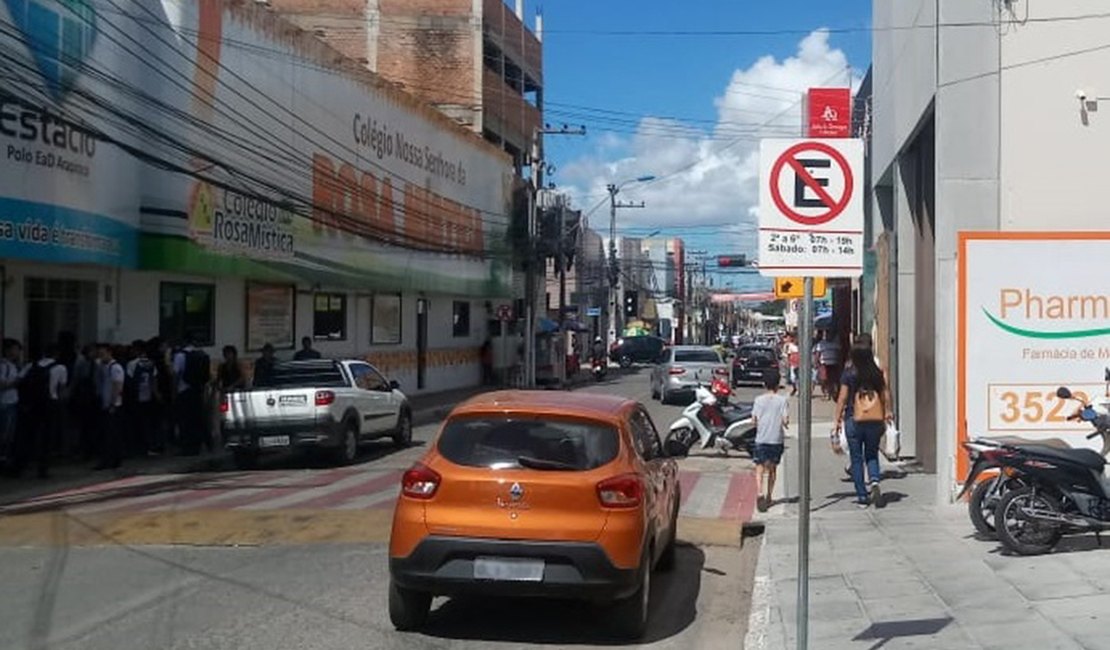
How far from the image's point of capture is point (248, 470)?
18.5 metres

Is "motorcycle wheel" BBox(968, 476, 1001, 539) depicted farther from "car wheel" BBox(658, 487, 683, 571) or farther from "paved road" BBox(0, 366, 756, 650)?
"car wheel" BBox(658, 487, 683, 571)

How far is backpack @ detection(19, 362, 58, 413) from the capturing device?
16.2 m

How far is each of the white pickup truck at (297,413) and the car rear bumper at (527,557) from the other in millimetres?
11086

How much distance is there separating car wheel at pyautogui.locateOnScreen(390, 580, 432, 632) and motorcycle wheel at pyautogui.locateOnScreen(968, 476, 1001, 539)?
4.99 meters

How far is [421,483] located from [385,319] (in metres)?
27.9

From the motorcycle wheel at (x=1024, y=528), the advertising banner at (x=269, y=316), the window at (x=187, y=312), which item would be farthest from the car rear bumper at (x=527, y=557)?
the advertising banner at (x=269, y=316)

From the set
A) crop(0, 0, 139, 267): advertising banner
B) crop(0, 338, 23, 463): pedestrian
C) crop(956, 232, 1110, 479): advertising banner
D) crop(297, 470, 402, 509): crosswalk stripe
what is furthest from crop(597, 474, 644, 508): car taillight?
crop(0, 0, 139, 267): advertising banner

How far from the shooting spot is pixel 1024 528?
9.73 m

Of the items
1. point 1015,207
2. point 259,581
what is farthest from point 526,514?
point 1015,207

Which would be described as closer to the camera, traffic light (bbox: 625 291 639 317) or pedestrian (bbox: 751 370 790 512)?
pedestrian (bbox: 751 370 790 512)

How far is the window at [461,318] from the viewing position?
142 feet

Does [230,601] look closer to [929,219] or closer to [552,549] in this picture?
[552,549]

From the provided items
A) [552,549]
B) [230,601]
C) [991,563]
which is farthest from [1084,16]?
[230,601]

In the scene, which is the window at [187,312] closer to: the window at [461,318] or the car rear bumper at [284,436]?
the car rear bumper at [284,436]
